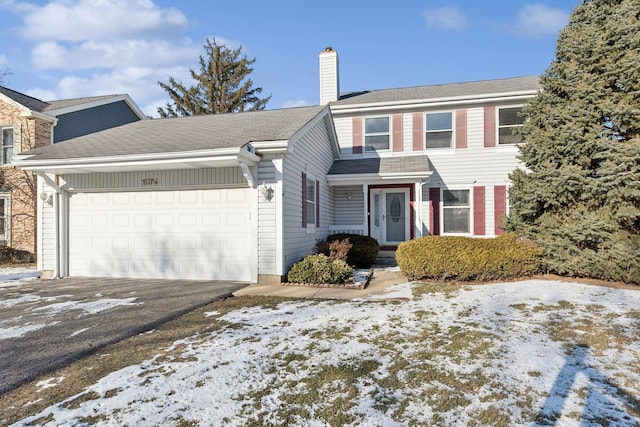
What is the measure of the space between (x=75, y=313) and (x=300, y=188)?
201 inches

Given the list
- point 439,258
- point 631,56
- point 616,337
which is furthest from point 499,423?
point 631,56

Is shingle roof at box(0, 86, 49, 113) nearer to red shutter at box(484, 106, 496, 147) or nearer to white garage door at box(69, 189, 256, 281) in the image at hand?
white garage door at box(69, 189, 256, 281)

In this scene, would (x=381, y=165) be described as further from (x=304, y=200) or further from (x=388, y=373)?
(x=388, y=373)

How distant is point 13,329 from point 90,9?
9336mm

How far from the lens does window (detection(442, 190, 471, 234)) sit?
12.0m

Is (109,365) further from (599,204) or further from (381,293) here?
(599,204)

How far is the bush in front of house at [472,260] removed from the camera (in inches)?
279

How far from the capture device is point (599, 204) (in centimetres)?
691

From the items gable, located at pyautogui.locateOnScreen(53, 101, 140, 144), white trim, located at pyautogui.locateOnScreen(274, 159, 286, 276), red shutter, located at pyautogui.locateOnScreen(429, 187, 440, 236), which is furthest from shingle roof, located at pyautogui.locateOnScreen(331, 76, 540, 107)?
gable, located at pyautogui.locateOnScreen(53, 101, 140, 144)

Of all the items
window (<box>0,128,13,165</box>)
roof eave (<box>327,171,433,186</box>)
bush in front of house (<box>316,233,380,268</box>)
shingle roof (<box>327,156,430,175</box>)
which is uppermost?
window (<box>0,128,13,165</box>)

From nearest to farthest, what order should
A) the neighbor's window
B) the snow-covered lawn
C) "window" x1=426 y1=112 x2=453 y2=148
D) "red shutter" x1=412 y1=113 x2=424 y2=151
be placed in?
1. the snow-covered lawn
2. the neighbor's window
3. "window" x1=426 y1=112 x2=453 y2=148
4. "red shutter" x1=412 y1=113 x2=424 y2=151

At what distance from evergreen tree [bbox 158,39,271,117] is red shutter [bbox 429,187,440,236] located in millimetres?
18832

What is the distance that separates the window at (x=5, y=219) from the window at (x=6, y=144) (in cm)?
139

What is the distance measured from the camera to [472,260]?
706cm
